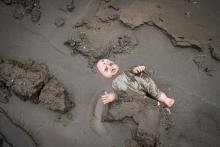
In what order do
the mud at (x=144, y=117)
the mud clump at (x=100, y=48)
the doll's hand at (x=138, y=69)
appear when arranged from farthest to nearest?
the mud clump at (x=100, y=48)
the doll's hand at (x=138, y=69)
the mud at (x=144, y=117)

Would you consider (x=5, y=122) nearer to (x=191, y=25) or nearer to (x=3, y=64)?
(x=3, y=64)

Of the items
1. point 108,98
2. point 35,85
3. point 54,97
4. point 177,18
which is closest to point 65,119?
point 54,97

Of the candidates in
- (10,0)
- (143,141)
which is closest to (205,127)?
(143,141)

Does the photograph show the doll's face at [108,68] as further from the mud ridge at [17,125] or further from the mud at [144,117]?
the mud ridge at [17,125]

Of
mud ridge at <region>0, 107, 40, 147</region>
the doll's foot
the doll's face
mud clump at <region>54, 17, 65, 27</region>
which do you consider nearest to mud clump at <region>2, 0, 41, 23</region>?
mud clump at <region>54, 17, 65, 27</region>

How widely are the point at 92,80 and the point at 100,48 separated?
39cm

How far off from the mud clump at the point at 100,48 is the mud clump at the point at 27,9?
0.57 metres

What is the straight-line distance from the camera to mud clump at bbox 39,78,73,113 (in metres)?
3.70

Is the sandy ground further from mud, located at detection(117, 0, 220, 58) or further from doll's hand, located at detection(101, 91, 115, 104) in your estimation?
doll's hand, located at detection(101, 91, 115, 104)

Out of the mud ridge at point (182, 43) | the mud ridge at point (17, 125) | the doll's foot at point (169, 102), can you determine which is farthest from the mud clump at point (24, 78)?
the mud ridge at point (182, 43)

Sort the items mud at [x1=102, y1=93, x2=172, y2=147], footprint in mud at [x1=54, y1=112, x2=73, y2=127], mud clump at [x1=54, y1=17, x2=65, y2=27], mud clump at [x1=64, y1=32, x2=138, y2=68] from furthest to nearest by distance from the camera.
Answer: mud clump at [x1=54, y1=17, x2=65, y2=27] → mud clump at [x1=64, y1=32, x2=138, y2=68] → footprint in mud at [x1=54, y1=112, x2=73, y2=127] → mud at [x1=102, y1=93, x2=172, y2=147]

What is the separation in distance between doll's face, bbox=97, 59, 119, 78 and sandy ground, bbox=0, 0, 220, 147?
0.08 metres

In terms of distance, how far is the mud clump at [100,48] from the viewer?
3.94m

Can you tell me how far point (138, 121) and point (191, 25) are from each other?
1.27 metres
